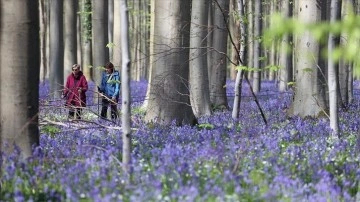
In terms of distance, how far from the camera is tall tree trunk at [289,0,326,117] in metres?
11.8

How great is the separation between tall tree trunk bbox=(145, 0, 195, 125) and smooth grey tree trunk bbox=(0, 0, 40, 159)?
4174 millimetres

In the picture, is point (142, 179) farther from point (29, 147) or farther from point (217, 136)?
point (217, 136)

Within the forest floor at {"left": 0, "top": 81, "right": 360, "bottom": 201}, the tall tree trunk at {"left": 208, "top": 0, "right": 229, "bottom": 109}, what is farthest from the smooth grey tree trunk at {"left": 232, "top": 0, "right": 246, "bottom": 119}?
the tall tree trunk at {"left": 208, "top": 0, "right": 229, "bottom": 109}

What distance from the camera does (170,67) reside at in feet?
32.3

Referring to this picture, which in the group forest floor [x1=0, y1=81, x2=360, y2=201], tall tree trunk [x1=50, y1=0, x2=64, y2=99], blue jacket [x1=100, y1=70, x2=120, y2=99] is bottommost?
forest floor [x1=0, y1=81, x2=360, y2=201]

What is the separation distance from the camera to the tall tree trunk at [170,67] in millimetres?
9859

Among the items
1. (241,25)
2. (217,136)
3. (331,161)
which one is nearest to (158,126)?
(217,136)

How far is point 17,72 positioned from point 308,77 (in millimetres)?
7825

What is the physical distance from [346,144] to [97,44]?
11.7 m

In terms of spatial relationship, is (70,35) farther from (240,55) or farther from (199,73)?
(240,55)

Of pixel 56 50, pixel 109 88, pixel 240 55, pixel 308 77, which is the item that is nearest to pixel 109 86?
pixel 109 88

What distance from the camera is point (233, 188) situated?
15.4ft

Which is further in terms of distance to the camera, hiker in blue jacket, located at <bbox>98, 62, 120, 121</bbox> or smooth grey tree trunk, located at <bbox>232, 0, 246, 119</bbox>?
hiker in blue jacket, located at <bbox>98, 62, 120, 121</bbox>

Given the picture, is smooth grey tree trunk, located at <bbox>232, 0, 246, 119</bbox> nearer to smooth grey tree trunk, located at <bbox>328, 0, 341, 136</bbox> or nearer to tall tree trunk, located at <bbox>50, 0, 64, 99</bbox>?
smooth grey tree trunk, located at <bbox>328, 0, 341, 136</bbox>
